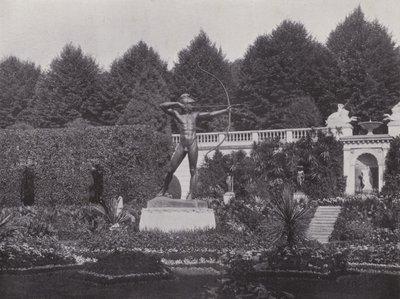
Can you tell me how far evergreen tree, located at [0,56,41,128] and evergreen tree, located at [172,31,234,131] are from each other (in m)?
12.9

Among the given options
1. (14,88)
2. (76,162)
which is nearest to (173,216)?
(76,162)

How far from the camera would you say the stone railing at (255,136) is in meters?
34.5

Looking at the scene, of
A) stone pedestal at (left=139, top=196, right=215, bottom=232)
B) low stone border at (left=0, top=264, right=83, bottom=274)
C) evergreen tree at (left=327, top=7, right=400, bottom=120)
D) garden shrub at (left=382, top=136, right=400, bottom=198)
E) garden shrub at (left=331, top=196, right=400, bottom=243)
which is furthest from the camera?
evergreen tree at (left=327, top=7, right=400, bottom=120)

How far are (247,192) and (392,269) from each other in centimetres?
1923

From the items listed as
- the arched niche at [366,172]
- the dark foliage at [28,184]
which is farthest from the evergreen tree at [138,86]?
the arched niche at [366,172]

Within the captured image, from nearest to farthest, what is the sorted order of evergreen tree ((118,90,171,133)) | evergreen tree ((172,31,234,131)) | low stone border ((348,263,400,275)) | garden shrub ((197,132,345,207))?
low stone border ((348,263,400,275)) < garden shrub ((197,132,345,207)) < evergreen tree ((118,90,171,133)) < evergreen tree ((172,31,234,131))

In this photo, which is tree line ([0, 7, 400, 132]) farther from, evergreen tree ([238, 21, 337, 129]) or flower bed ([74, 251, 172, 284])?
flower bed ([74, 251, 172, 284])

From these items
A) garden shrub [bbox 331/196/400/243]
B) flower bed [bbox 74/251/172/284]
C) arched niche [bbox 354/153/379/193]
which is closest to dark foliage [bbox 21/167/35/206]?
garden shrub [bbox 331/196/400/243]

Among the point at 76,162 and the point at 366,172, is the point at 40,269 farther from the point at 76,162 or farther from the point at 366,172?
the point at 366,172

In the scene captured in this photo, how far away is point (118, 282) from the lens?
10625 millimetres

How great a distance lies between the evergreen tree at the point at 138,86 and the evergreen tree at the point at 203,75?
1341 mm

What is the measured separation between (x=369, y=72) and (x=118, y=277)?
32.4m

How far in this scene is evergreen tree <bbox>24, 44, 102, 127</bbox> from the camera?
4541 centimetres

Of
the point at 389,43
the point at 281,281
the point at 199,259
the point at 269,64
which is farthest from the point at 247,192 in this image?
the point at 281,281
